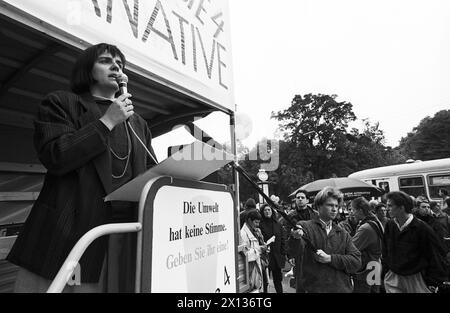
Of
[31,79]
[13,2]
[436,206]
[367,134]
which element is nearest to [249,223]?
[31,79]

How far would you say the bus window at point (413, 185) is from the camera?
12.0m

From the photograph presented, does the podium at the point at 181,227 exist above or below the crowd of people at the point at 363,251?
above

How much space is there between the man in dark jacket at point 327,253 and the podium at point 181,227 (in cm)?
160

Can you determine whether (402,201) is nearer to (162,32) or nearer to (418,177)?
(162,32)

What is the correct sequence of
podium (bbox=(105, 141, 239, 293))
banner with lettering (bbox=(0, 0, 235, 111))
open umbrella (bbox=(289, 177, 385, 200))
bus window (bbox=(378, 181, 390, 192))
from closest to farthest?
podium (bbox=(105, 141, 239, 293)), banner with lettering (bbox=(0, 0, 235, 111)), open umbrella (bbox=(289, 177, 385, 200)), bus window (bbox=(378, 181, 390, 192))

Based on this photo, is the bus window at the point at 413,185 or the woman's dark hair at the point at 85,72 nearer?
the woman's dark hair at the point at 85,72

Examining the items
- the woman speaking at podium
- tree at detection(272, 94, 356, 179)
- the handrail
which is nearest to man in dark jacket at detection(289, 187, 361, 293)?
the woman speaking at podium

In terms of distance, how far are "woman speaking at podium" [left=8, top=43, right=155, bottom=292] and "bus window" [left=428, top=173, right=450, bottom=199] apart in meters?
13.1

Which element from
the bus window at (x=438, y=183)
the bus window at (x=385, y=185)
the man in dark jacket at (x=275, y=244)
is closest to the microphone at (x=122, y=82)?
the man in dark jacket at (x=275, y=244)

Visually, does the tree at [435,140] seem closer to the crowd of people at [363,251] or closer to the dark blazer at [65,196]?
the crowd of people at [363,251]

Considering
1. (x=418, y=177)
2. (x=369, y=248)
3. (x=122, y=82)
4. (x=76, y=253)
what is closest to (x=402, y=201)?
(x=369, y=248)

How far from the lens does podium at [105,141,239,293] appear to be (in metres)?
1.07

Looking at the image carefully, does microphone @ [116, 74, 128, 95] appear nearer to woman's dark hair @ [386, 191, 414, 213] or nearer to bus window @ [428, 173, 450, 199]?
woman's dark hair @ [386, 191, 414, 213]
